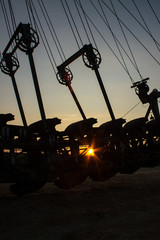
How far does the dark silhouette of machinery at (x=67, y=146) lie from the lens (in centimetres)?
613

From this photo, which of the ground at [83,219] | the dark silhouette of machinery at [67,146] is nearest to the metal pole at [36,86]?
the dark silhouette of machinery at [67,146]

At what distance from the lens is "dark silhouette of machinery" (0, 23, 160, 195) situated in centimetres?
613

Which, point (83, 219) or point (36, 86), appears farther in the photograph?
point (36, 86)

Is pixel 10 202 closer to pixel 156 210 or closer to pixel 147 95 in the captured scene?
pixel 156 210

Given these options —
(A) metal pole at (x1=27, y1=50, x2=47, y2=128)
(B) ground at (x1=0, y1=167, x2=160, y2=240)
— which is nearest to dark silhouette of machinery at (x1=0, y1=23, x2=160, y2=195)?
(A) metal pole at (x1=27, y1=50, x2=47, y2=128)

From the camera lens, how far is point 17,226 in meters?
3.96

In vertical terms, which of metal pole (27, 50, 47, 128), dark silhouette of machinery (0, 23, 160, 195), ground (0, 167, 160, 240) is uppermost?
metal pole (27, 50, 47, 128)

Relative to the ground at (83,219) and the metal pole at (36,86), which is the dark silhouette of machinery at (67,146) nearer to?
the metal pole at (36,86)

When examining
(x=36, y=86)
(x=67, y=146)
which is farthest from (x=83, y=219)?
(x=36, y=86)

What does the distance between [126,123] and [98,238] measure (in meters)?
5.58

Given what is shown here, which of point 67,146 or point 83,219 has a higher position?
point 67,146

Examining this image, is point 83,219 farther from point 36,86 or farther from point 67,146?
point 36,86

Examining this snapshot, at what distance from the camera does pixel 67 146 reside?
6.92 meters

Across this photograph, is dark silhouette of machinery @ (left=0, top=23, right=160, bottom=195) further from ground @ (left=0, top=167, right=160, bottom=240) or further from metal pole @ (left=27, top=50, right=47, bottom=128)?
ground @ (left=0, top=167, right=160, bottom=240)
